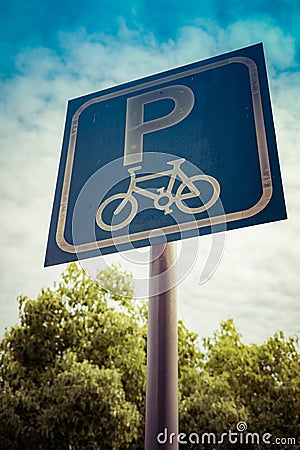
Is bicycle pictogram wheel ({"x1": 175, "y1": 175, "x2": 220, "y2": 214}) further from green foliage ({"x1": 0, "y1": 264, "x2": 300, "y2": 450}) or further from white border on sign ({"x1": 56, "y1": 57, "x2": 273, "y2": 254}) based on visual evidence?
green foliage ({"x1": 0, "y1": 264, "x2": 300, "y2": 450})

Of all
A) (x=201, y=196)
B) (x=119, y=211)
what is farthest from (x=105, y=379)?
(x=201, y=196)

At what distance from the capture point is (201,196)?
223 centimetres

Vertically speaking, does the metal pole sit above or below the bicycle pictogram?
below

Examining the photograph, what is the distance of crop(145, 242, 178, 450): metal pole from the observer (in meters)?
1.74

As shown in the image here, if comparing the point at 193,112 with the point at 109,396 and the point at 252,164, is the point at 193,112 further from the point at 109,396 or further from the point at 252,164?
the point at 109,396

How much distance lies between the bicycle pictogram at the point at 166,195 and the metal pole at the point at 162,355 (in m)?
0.22

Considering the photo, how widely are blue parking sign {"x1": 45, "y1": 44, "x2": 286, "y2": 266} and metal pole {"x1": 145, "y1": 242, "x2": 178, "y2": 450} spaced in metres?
0.13

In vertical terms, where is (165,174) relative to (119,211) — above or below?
above

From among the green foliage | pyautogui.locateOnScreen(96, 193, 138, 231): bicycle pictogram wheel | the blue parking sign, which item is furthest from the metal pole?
the green foliage

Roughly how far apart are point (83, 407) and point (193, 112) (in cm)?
500

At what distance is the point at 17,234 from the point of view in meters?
7.04

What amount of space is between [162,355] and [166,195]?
2.57 feet

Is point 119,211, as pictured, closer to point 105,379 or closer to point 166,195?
point 166,195

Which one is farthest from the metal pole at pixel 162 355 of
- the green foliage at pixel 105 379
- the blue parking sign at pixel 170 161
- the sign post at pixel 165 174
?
the green foliage at pixel 105 379
